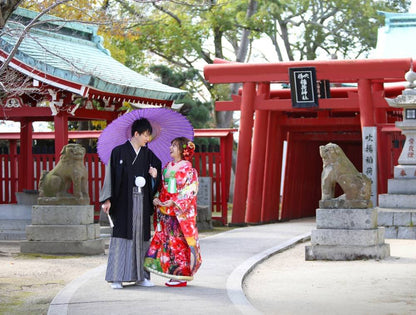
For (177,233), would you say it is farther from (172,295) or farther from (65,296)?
(65,296)

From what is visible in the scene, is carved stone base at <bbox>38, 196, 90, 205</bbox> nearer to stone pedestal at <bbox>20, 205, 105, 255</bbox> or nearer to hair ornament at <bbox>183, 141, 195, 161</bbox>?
stone pedestal at <bbox>20, 205, 105, 255</bbox>

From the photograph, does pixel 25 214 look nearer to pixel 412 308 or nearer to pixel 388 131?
pixel 388 131

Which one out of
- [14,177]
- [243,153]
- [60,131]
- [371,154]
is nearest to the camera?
[60,131]

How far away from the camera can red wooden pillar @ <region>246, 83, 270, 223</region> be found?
1961 cm

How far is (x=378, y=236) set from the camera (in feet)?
40.7

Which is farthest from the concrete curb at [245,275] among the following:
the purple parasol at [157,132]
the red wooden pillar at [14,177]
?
the red wooden pillar at [14,177]

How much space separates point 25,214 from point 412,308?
11.5 metres

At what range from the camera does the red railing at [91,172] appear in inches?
817

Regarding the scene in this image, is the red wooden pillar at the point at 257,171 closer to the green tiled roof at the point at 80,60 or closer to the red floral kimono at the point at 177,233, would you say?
the green tiled roof at the point at 80,60

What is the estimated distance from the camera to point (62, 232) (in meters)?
13.3

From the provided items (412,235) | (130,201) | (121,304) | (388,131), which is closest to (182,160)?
(130,201)

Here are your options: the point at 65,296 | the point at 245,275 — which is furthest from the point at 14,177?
the point at 65,296

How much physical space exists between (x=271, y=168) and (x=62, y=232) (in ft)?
29.7

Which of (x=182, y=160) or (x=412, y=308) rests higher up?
(x=182, y=160)
